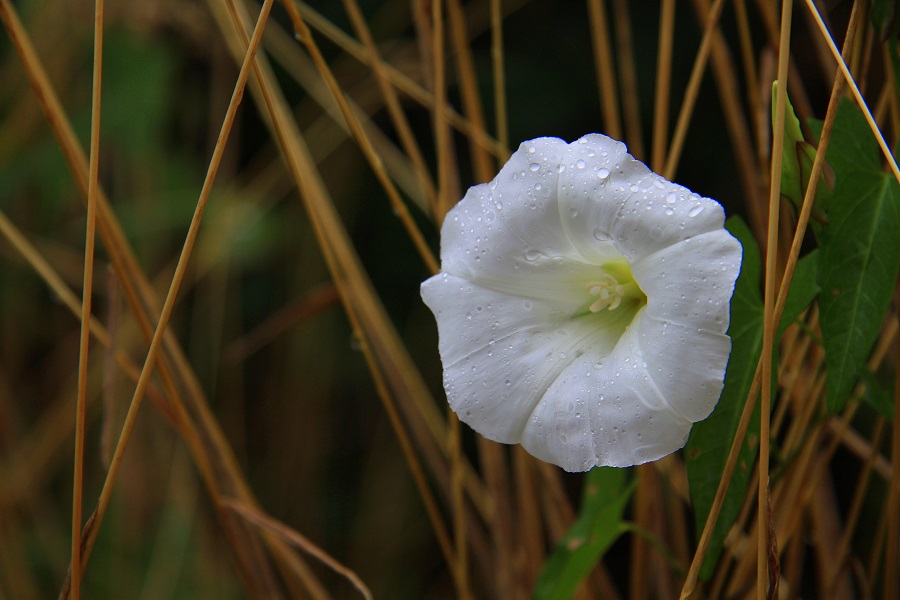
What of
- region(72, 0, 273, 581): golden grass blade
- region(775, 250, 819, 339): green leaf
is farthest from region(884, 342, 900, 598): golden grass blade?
region(72, 0, 273, 581): golden grass blade

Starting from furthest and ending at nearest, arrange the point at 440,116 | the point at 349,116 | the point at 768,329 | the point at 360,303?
1. the point at 360,303
2. the point at 440,116
3. the point at 349,116
4. the point at 768,329

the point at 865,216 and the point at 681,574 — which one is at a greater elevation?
the point at 865,216

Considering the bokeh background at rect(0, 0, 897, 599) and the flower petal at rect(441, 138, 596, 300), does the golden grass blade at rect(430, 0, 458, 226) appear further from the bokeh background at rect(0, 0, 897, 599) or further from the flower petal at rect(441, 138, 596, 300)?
the bokeh background at rect(0, 0, 897, 599)

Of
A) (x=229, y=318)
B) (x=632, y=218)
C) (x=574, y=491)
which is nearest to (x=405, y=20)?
(x=229, y=318)

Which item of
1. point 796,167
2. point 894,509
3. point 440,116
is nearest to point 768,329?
point 796,167

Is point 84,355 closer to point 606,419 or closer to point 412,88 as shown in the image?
point 606,419

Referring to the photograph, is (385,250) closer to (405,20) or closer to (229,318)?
(229,318)
